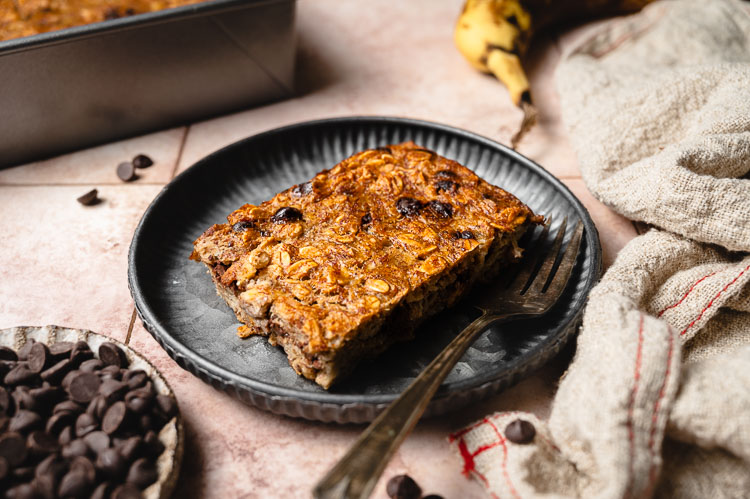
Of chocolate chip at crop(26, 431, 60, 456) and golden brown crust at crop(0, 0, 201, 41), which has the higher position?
golden brown crust at crop(0, 0, 201, 41)

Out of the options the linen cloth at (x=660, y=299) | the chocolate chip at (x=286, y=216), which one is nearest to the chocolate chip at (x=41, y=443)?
the chocolate chip at (x=286, y=216)

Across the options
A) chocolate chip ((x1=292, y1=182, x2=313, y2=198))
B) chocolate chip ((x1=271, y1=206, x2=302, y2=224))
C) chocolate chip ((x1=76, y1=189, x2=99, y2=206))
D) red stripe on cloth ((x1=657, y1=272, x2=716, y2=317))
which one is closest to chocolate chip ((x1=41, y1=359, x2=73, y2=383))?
chocolate chip ((x1=271, y1=206, x2=302, y2=224))

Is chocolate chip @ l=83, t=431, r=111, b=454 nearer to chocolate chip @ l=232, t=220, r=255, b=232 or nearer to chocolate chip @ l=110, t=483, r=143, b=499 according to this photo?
chocolate chip @ l=110, t=483, r=143, b=499

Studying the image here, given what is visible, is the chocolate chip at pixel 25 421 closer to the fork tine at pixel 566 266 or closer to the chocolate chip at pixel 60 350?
the chocolate chip at pixel 60 350

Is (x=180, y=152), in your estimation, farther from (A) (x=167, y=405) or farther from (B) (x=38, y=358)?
(A) (x=167, y=405)

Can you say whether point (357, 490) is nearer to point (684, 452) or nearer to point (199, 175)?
point (684, 452)

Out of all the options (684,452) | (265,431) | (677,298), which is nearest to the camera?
(684,452)

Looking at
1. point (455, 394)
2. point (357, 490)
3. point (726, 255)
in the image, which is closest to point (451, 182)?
point (455, 394)
